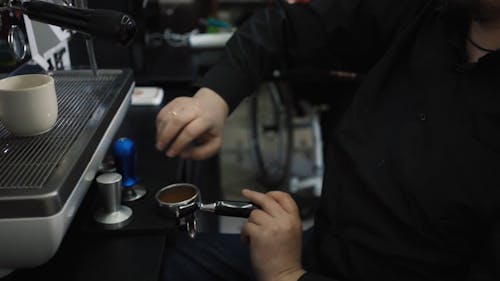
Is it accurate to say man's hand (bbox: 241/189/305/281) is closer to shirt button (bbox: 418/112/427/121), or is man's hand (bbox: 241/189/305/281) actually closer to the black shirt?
the black shirt

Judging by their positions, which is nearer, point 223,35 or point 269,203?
point 269,203

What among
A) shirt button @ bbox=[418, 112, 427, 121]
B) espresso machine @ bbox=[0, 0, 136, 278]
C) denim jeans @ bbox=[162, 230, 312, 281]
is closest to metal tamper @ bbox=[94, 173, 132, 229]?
espresso machine @ bbox=[0, 0, 136, 278]

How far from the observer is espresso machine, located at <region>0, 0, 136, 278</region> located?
0.52m

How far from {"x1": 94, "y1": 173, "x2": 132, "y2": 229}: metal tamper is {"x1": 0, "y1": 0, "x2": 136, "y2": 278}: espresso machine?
1.4 inches

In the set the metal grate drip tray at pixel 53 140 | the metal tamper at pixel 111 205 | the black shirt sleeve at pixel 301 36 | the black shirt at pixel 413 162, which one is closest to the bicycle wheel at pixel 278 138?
the black shirt sleeve at pixel 301 36

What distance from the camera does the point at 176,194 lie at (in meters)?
0.76

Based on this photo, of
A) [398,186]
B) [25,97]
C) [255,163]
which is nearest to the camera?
[25,97]

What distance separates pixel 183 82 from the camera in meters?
1.30

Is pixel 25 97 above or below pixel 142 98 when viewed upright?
above

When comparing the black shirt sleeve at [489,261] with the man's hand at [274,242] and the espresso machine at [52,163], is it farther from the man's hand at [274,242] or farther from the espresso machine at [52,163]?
the espresso machine at [52,163]

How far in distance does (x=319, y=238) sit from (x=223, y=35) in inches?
35.8

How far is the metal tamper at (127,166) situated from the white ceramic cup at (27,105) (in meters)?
0.11

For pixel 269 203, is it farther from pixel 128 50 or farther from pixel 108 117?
pixel 128 50

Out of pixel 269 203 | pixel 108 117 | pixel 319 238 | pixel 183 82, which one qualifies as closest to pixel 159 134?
pixel 108 117
